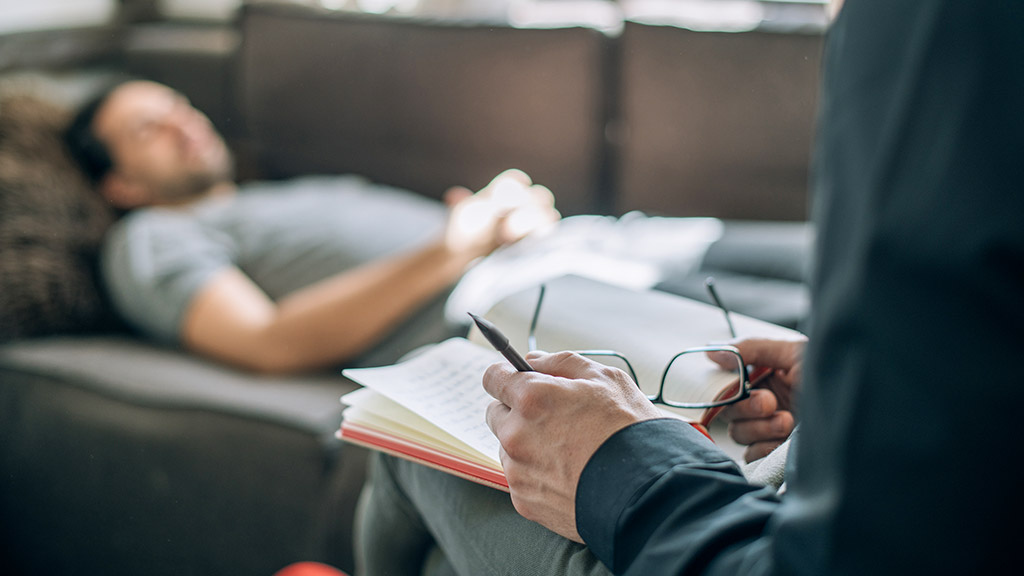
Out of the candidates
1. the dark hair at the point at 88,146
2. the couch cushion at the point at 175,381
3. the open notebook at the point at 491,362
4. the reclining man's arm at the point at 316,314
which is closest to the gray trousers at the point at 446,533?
the open notebook at the point at 491,362

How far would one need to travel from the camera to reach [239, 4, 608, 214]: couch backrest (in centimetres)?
157

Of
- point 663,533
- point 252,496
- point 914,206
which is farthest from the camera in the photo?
point 252,496

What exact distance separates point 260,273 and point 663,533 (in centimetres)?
114

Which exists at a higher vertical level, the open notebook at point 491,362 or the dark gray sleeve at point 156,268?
the open notebook at point 491,362

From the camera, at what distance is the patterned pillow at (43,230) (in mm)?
1254

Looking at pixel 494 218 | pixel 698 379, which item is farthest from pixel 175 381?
pixel 698 379

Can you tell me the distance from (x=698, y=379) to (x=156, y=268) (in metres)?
1.01

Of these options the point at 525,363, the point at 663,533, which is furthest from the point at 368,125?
the point at 663,533

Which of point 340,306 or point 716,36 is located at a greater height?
point 716,36

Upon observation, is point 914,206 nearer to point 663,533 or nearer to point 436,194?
point 663,533

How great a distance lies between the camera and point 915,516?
33cm

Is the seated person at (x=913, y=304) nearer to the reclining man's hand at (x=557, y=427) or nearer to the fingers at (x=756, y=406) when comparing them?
the reclining man's hand at (x=557, y=427)

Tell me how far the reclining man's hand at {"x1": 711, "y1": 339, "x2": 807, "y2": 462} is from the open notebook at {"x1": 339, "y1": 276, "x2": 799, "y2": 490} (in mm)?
25

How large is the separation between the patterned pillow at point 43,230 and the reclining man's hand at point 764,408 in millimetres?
1112
